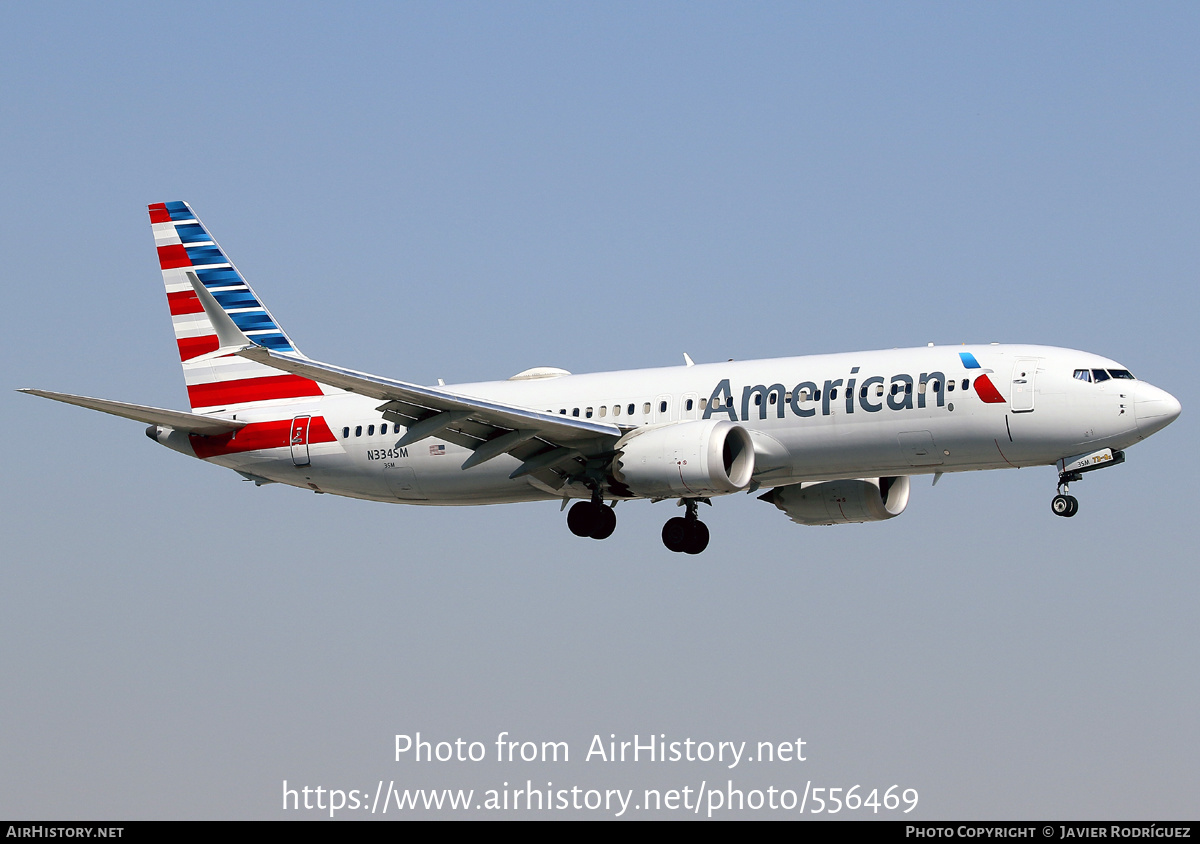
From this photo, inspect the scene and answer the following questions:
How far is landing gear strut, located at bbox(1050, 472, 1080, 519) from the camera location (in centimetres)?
3619

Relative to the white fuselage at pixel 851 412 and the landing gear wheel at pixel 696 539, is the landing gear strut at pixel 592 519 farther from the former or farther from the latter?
the landing gear wheel at pixel 696 539

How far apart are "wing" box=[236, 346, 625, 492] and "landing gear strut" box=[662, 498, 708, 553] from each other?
347cm

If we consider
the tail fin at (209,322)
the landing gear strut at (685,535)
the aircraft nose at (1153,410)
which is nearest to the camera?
the aircraft nose at (1153,410)

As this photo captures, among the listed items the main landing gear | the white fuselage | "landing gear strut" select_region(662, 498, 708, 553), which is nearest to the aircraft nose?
the white fuselage

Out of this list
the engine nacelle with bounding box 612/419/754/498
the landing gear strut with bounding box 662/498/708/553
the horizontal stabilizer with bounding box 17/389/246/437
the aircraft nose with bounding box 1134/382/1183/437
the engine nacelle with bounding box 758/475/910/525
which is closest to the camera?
the aircraft nose with bounding box 1134/382/1183/437

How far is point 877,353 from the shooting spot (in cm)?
3816

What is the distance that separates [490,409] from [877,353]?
9.51m

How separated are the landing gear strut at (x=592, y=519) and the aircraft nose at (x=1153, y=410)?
13038mm

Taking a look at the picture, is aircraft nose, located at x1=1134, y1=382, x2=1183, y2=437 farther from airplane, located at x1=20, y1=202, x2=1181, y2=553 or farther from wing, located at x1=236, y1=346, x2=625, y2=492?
wing, located at x1=236, y1=346, x2=625, y2=492

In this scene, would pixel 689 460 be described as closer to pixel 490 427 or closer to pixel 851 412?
pixel 851 412

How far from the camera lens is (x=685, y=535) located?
4200 centimetres

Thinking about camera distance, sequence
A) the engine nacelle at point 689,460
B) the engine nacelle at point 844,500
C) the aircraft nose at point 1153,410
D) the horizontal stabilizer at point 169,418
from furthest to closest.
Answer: the engine nacelle at point 844,500
the horizontal stabilizer at point 169,418
the engine nacelle at point 689,460
the aircraft nose at point 1153,410

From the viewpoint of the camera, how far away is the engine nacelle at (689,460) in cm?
3662

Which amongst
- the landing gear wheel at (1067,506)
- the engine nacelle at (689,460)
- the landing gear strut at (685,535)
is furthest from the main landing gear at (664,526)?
the landing gear wheel at (1067,506)
